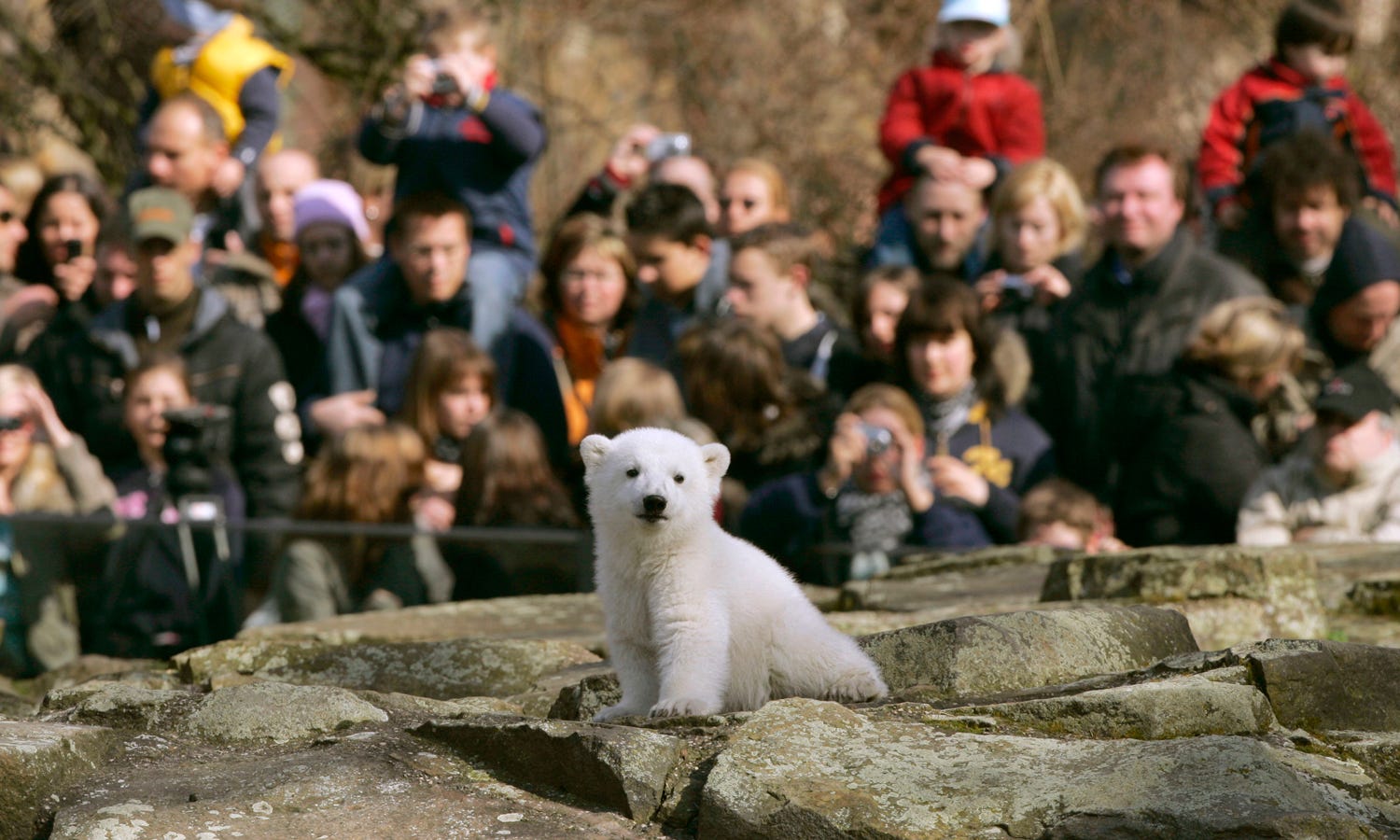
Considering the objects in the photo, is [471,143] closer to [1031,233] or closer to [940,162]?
[940,162]

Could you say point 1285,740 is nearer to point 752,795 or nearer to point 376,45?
point 752,795

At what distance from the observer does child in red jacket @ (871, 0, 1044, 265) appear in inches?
406

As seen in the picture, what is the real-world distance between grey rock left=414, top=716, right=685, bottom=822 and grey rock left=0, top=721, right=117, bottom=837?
798 mm

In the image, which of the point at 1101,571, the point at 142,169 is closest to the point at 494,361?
the point at 142,169

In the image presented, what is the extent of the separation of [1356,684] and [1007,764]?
3.78 ft

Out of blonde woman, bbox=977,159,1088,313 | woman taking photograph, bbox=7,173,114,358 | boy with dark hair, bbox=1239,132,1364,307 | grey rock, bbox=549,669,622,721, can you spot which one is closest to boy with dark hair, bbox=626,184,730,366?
blonde woman, bbox=977,159,1088,313

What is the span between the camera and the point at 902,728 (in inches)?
167

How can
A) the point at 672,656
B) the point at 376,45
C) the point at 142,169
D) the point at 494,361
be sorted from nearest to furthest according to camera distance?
the point at 672,656
the point at 494,361
the point at 142,169
the point at 376,45

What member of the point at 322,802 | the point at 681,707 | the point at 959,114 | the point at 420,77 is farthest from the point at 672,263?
the point at 322,802

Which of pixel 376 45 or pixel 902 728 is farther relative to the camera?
pixel 376 45

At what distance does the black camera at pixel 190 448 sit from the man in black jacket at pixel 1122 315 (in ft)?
12.7

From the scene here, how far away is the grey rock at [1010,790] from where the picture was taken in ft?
12.0

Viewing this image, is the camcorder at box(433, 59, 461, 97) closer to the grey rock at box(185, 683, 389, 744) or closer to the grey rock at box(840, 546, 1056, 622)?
the grey rock at box(840, 546, 1056, 622)

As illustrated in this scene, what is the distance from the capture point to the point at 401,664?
5848mm
